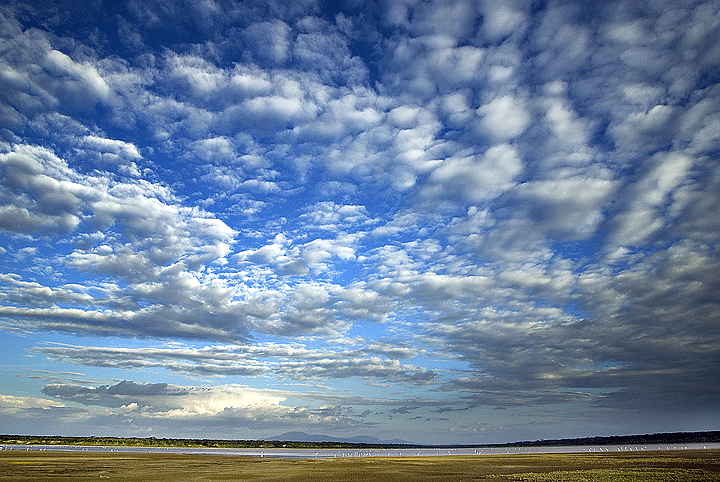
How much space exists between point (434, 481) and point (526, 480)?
1217 cm

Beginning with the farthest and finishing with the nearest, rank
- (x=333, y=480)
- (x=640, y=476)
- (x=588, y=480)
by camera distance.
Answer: (x=333, y=480)
(x=640, y=476)
(x=588, y=480)

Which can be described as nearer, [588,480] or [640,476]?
[588,480]

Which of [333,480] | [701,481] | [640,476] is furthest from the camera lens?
[333,480]

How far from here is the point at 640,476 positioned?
5528 cm

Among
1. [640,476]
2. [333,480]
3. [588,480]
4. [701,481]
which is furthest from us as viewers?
[333,480]

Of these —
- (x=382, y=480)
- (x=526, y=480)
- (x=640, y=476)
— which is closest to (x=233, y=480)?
(x=382, y=480)

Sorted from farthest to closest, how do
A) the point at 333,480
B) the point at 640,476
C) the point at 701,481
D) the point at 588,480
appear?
the point at 333,480
the point at 640,476
the point at 588,480
the point at 701,481

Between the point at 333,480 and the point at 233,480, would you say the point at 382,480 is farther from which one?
the point at 233,480

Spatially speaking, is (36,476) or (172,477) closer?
(36,476)

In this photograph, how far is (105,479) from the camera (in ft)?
182

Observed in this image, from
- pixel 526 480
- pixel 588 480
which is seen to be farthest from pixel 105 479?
pixel 588 480

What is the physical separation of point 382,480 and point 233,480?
21.6m

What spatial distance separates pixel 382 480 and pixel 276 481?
1539cm

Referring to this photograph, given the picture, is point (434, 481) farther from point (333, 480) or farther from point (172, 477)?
point (172, 477)
